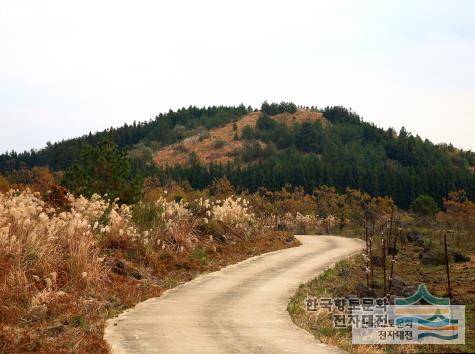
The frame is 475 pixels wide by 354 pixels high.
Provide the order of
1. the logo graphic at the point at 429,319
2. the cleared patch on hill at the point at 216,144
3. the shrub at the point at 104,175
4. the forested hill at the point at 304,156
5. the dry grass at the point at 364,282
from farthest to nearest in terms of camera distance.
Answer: the cleared patch on hill at the point at 216,144
the forested hill at the point at 304,156
the shrub at the point at 104,175
the logo graphic at the point at 429,319
the dry grass at the point at 364,282

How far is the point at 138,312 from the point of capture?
40.1ft

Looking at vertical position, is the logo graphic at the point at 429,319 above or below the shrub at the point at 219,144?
below

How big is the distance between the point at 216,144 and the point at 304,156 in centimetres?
3347

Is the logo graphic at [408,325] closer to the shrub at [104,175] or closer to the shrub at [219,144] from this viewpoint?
the shrub at [104,175]

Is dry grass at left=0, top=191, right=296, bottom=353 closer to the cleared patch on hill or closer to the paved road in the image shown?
the paved road

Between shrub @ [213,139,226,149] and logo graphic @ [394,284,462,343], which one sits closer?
logo graphic @ [394,284,462,343]

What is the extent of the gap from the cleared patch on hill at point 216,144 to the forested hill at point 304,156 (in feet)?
2.10

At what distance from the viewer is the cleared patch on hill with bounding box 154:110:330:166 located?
503 feet

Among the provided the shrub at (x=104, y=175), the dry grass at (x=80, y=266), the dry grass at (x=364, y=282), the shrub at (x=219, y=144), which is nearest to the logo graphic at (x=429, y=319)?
the dry grass at (x=364, y=282)

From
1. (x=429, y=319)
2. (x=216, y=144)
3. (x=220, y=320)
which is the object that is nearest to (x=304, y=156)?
(x=216, y=144)

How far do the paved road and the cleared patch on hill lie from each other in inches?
4989

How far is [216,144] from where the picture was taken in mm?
163000

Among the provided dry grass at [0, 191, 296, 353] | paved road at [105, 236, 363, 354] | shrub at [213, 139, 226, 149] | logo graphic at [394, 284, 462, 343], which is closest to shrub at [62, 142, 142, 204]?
dry grass at [0, 191, 296, 353]

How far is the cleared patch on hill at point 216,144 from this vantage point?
153375 millimetres
